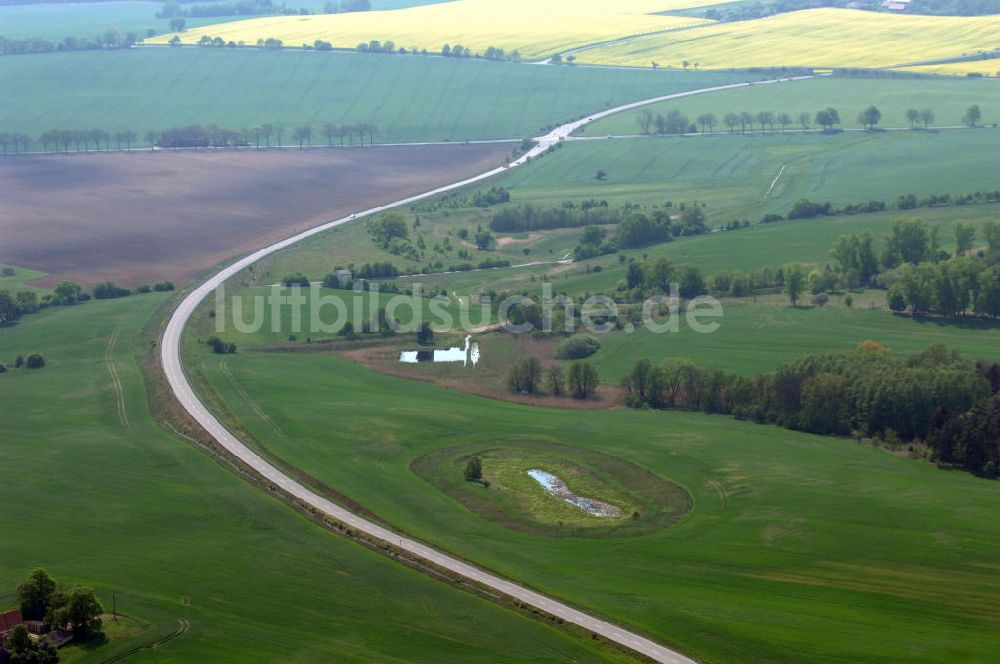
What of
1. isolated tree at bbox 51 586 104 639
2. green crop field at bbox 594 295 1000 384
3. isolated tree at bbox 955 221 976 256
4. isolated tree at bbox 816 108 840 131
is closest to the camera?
isolated tree at bbox 51 586 104 639

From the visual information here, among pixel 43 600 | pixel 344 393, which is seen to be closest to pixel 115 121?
pixel 344 393

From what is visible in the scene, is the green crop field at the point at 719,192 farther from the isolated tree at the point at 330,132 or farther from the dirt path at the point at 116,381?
the isolated tree at the point at 330,132

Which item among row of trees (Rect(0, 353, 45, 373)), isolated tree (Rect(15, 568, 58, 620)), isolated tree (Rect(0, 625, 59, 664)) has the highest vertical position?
row of trees (Rect(0, 353, 45, 373))

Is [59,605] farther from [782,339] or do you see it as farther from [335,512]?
[782,339]

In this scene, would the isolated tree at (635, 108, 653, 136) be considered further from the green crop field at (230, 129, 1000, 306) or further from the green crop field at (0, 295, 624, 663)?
the green crop field at (0, 295, 624, 663)

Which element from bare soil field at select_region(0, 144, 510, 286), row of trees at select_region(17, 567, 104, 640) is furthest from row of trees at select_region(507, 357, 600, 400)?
bare soil field at select_region(0, 144, 510, 286)

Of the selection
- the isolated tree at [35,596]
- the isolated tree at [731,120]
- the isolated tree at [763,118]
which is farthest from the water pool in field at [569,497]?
the isolated tree at [731,120]

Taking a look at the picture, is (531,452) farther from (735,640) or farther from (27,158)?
(27,158)
